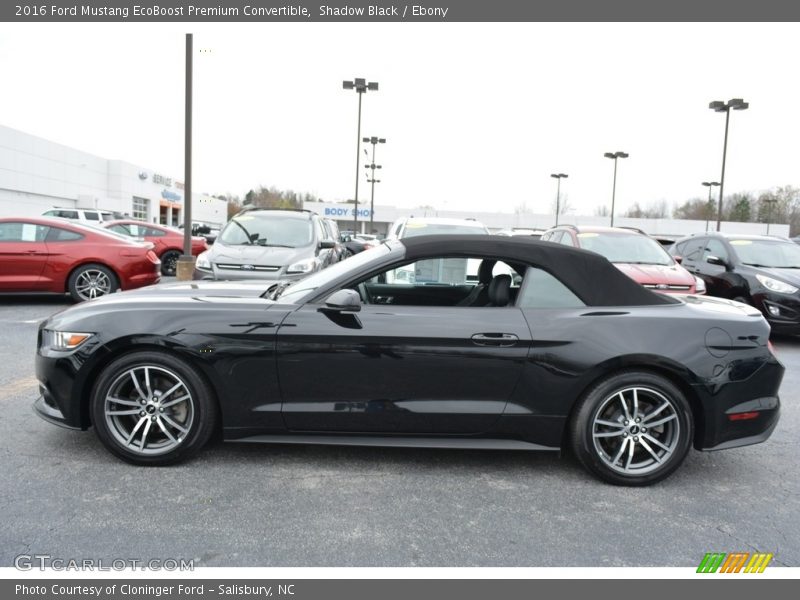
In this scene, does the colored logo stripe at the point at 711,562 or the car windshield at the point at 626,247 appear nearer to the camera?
the colored logo stripe at the point at 711,562

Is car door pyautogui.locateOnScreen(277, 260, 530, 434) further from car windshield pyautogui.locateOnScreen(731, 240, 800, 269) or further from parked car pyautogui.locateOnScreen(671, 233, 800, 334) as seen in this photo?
car windshield pyautogui.locateOnScreen(731, 240, 800, 269)

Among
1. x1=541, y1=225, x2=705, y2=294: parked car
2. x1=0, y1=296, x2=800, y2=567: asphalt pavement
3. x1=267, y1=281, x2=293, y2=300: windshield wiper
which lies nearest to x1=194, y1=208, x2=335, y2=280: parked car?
x1=541, y1=225, x2=705, y2=294: parked car

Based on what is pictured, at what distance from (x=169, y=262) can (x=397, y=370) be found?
43.2 feet

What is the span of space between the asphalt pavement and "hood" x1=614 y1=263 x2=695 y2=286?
4.15m

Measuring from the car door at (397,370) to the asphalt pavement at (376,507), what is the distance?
0.38m

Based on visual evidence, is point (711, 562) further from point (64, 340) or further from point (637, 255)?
point (637, 255)

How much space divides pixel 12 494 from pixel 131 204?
5825 cm

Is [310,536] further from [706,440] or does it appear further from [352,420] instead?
[706,440]

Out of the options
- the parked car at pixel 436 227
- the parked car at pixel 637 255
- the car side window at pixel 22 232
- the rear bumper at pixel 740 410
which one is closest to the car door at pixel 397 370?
the rear bumper at pixel 740 410

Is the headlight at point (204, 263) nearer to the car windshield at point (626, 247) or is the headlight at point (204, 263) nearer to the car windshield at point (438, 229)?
the car windshield at point (438, 229)

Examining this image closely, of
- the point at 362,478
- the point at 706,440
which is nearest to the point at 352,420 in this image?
the point at 362,478

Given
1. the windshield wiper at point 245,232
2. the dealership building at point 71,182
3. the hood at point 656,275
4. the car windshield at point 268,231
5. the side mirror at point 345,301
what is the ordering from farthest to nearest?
the dealership building at point 71,182, the car windshield at point 268,231, the windshield wiper at point 245,232, the hood at point 656,275, the side mirror at point 345,301

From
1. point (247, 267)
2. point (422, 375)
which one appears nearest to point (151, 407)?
point (422, 375)

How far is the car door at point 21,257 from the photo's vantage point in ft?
30.3
